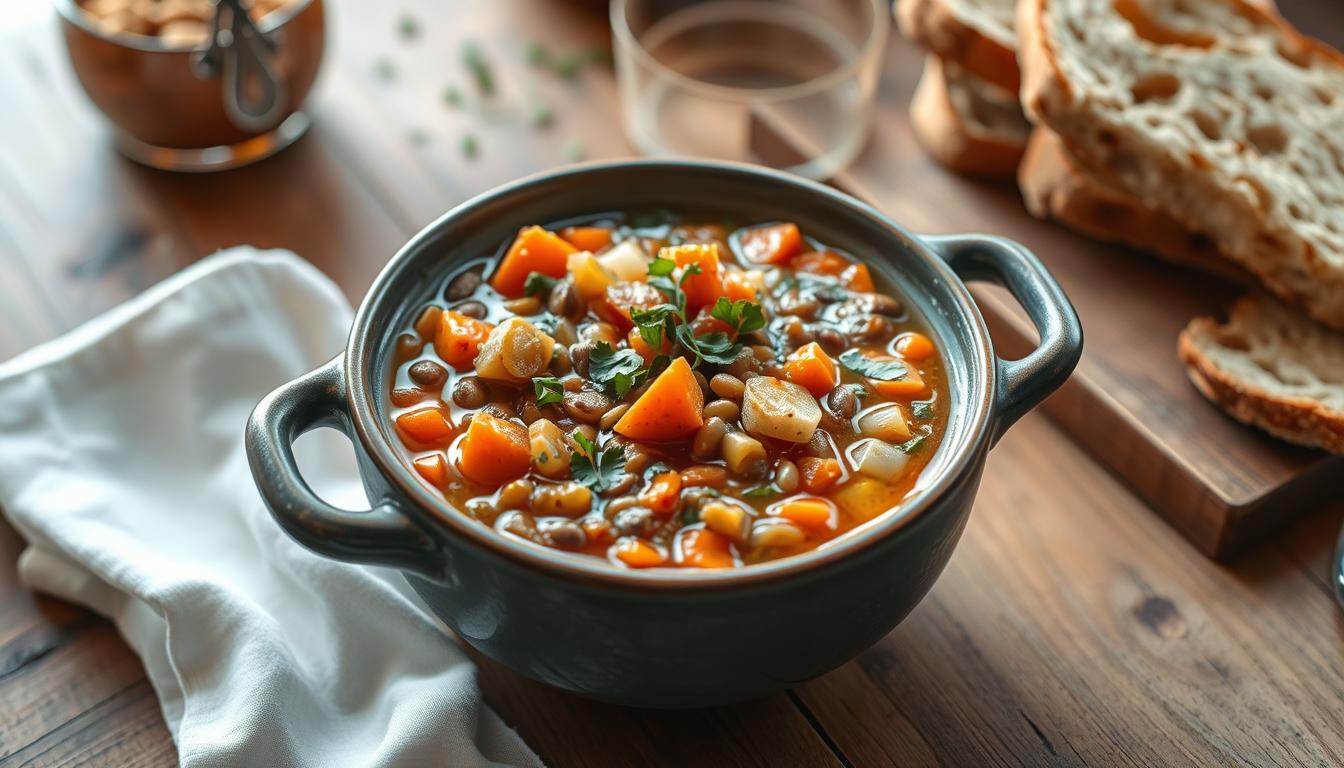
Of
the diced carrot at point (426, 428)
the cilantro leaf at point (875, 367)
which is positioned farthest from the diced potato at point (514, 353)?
the cilantro leaf at point (875, 367)

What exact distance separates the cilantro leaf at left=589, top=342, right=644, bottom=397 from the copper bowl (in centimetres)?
141

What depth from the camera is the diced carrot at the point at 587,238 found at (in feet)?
7.32

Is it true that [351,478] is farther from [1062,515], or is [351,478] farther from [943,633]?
[1062,515]

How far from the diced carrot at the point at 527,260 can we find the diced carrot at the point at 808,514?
607mm

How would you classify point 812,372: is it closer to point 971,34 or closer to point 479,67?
point 971,34

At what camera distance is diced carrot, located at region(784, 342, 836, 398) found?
198cm

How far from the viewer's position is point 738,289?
2.10m

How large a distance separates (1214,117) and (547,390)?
1.64m

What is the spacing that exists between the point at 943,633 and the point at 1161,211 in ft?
3.52

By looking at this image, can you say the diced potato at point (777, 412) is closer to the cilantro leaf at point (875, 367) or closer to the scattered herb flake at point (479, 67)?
the cilantro leaf at point (875, 367)

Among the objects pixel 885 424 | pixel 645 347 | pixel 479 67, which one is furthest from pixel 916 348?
pixel 479 67

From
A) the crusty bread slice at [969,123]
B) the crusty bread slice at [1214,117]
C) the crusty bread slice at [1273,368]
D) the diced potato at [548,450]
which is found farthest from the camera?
the crusty bread slice at [969,123]

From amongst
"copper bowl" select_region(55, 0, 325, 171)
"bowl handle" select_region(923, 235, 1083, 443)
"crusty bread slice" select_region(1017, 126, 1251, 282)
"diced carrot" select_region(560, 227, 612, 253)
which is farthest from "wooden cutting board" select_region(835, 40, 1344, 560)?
"copper bowl" select_region(55, 0, 325, 171)

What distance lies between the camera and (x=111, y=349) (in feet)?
8.19
